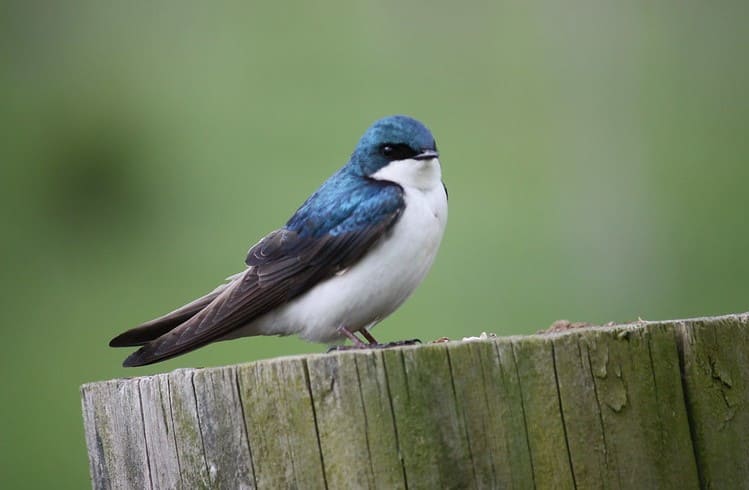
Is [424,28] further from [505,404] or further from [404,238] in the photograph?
[505,404]

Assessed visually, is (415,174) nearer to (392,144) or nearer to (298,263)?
(392,144)

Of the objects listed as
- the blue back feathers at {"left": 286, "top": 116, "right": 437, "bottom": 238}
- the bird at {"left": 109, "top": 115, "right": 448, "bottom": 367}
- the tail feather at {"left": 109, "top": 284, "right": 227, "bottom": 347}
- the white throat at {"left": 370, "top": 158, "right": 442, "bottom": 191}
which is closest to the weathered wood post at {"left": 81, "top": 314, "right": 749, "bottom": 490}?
the tail feather at {"left": 109, "top": 284, "right": 227, "bottom": 347}

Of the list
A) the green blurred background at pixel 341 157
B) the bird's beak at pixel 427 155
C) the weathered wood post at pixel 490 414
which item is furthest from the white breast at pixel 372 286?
the green blurred background at pixel 341 157

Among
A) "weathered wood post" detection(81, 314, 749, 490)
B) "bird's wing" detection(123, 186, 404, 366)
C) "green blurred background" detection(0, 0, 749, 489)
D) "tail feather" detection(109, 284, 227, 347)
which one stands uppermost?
"green blurred background" detection(0, 0, 749, 489)

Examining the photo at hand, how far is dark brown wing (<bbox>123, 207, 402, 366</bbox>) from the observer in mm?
4129

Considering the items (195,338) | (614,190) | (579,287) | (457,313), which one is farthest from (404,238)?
(614,190)

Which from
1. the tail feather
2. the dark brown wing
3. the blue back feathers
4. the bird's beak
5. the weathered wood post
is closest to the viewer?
the weathered wood post

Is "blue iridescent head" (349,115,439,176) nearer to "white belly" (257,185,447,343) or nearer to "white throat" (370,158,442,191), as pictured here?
"white throat" (370,158,442,191)

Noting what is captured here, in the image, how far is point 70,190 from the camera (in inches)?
491

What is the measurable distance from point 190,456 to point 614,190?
1001 cm

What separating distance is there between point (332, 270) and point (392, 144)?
2.09ft

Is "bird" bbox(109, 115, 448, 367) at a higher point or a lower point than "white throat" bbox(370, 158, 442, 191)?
lower

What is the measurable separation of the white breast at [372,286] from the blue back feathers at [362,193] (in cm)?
10

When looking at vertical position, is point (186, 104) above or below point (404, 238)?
above
